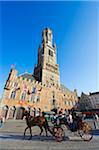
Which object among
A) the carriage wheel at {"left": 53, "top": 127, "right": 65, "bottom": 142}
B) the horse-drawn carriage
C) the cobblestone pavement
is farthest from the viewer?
the horse-drawn carriage

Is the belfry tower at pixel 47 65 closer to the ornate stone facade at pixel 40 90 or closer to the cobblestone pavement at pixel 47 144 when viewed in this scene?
A: the ornate stone facade at pixel 40 90

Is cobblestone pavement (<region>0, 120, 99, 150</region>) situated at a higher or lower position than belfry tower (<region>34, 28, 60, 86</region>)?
lower

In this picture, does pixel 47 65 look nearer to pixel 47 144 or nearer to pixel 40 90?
pixel 40 90

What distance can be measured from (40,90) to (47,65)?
35.9ft

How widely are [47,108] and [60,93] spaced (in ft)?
27.0

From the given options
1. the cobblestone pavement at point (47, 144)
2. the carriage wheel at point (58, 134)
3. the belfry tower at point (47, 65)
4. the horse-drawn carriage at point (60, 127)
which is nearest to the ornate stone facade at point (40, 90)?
the belfry tower at point (47, 65)

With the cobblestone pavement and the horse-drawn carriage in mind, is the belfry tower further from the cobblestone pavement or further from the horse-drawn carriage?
the cobblestone pavement

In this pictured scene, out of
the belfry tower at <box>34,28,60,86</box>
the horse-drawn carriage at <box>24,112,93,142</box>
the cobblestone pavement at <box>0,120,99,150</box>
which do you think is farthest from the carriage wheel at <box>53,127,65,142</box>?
the belfry tower at <box>34,28,60,86</box>

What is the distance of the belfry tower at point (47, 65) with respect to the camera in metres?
45.6

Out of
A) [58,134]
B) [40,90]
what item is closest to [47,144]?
[58,134]

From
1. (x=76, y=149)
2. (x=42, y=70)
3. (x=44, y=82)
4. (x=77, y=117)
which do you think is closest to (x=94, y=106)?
(x=44, y=82)

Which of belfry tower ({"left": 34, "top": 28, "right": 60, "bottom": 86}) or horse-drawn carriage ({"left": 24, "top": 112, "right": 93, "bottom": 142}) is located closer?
horse-drawn carriage ({"left": 24, "top": 112, "right": 93, "bottom": 142})

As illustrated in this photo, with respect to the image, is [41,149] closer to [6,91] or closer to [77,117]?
[77,117]

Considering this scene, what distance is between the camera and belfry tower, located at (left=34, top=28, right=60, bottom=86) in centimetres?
4564
